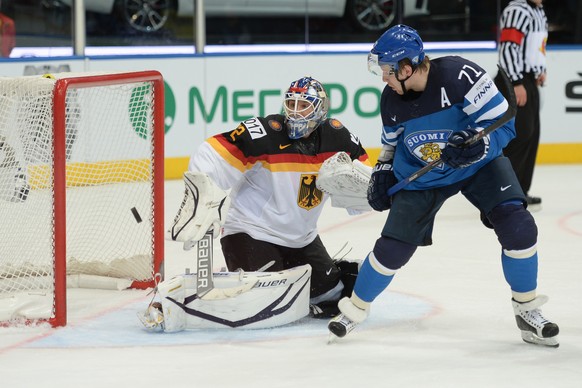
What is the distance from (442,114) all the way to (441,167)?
0.51 feet

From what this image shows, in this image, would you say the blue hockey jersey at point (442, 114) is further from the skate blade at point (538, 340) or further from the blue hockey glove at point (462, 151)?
the skate blade at point (538, 340)

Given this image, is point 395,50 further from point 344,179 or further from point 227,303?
point 227,303

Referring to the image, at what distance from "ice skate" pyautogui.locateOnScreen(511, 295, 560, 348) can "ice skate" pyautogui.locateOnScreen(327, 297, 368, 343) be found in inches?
18.1

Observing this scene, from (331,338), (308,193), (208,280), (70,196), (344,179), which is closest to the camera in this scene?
(331,338)

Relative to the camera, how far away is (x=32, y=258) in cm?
435

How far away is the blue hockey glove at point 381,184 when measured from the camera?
12.2 ft

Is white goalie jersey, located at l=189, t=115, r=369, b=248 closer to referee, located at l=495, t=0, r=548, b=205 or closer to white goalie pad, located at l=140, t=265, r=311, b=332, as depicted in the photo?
white goalie pad, located at l=140, t=265, r=311, b=332

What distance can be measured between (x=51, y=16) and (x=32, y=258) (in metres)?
3.41

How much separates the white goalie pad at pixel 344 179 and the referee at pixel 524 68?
2.44m

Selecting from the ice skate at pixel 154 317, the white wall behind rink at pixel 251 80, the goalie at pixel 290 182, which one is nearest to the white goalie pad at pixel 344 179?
the goalie at pixel 290 182

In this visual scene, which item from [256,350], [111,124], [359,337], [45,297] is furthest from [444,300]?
[111,124]

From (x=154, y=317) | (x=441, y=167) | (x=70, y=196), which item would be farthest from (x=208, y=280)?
(x=70, y=196)

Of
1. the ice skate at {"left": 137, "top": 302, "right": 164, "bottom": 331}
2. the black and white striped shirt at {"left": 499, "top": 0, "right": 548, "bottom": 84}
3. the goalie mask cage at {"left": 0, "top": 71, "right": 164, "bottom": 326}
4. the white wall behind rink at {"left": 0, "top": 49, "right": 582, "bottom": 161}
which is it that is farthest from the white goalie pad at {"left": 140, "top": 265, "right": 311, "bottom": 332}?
the white wall behind rink at {"left": 0, "top": 49, "right": 582, "bottom": 161}

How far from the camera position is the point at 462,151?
348 cm
